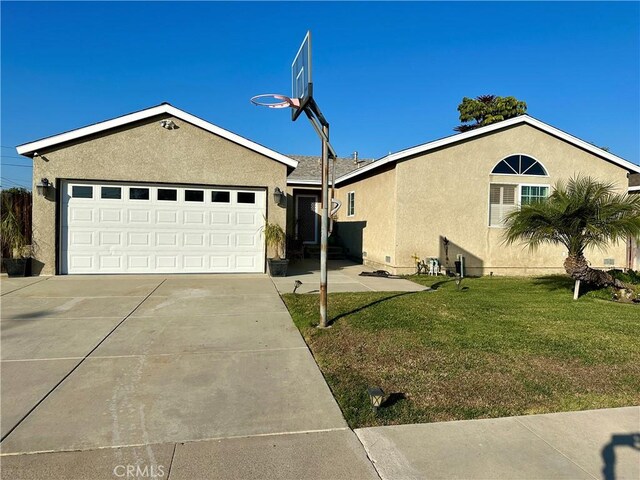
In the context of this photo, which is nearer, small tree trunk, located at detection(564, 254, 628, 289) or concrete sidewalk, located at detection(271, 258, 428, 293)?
small tree trunk, located at detection(564, 254, 628, 289)

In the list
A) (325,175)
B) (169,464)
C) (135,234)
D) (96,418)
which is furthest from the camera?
(135,234)

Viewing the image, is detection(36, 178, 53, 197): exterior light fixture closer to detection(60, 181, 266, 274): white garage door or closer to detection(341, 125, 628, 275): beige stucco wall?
detection(60, 181, 266, 274): white garage door

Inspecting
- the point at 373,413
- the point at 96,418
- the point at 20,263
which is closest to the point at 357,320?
the point at 373,413

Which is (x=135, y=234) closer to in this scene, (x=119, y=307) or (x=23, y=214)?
(x=23, y=214)

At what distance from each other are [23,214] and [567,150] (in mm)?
15592

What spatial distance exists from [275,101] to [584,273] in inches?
278

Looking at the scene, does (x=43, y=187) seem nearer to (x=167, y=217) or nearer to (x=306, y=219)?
(x=167, y=217)

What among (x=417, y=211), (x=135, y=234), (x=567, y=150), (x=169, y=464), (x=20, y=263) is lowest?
(x=169, y=464)

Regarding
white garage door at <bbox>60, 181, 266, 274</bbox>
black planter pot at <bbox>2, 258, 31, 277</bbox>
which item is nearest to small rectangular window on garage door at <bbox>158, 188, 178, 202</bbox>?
white garage door at <bbox>60, 181, 266, 274</bbox>

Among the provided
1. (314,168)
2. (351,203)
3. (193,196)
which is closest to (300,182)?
(351,203)

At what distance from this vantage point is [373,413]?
3373 millimetres

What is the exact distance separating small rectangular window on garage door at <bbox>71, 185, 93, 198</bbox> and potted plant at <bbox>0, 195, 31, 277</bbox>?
4.90 feet

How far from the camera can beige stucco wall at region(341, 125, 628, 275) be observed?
11.7 m

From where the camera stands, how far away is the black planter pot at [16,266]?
9766 mm
